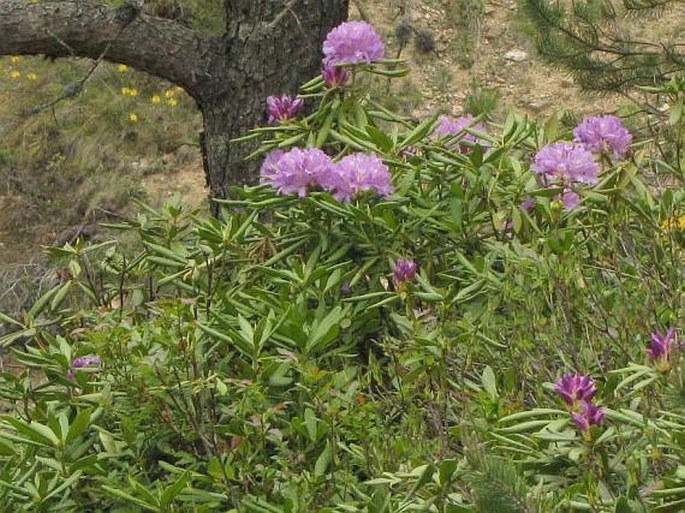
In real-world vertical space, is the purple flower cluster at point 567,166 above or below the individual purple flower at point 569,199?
above

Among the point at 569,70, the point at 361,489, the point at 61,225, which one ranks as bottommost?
the point at 61,225

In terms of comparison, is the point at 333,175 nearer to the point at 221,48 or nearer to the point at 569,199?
the point at 569,199

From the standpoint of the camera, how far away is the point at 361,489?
164cm

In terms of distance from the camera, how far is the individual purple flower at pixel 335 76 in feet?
7.57

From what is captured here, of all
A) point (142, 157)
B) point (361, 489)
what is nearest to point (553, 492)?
point (361, 489)

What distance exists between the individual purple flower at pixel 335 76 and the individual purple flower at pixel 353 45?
0.04ft

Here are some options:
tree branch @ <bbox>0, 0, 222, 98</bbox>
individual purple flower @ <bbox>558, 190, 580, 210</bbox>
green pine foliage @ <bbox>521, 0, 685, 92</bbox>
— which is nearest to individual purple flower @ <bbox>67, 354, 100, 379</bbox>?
individual purple flower @ <bbox>558, 190, 580, 210</bbox>

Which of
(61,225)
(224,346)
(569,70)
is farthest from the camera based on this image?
(61,225)

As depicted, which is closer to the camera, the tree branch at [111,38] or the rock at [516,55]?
the tree branch at [111,38]

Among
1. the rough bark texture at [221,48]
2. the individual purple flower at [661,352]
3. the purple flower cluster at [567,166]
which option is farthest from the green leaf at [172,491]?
the rough bark texture at [221,48]

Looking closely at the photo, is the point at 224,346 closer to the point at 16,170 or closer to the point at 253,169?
the point at 253,169

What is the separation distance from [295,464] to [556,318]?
0.48 meters

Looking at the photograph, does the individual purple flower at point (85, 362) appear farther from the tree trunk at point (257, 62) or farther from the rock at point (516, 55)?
the rock at point (516, 55)

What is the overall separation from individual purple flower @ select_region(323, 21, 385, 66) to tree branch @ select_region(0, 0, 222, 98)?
1.73 metres
